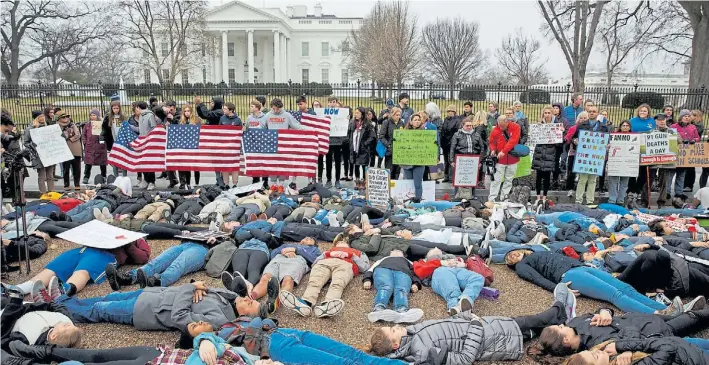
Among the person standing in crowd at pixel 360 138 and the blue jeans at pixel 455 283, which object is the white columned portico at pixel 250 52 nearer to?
the person standing in crowd at pixel 360 138

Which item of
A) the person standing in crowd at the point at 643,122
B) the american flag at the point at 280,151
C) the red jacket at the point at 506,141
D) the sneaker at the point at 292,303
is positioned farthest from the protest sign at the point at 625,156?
the sneaker at the point at 292,303

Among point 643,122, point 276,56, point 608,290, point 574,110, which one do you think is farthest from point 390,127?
point 276,56

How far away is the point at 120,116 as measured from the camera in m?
13.0

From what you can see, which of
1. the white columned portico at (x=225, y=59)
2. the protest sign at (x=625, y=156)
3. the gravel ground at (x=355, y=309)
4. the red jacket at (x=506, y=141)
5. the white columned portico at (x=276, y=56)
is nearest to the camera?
the gravel ground at (x=355, y=309)

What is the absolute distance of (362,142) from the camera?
495 inches

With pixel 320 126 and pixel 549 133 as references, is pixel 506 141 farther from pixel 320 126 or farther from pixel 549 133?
pixel 320 126

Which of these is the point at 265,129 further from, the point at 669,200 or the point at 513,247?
the point at 669,200

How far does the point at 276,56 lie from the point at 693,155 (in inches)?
2494

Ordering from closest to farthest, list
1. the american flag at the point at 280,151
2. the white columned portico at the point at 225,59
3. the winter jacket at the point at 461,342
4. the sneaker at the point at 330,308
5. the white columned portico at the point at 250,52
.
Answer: the winter jacket at the point at 461,342 < the sneaker at the point at 330,308 < the american flag at the point at 280,151 < the white columned portico at the point at 225,59 < the white columned portico at the point at 250,52

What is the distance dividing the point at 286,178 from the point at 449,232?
5936 mm

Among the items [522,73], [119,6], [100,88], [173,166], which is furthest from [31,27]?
[522,73]

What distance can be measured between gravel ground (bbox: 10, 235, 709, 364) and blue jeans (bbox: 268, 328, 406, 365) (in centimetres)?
56

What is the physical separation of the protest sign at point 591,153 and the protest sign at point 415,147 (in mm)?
3065

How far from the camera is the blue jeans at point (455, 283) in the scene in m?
6.03
